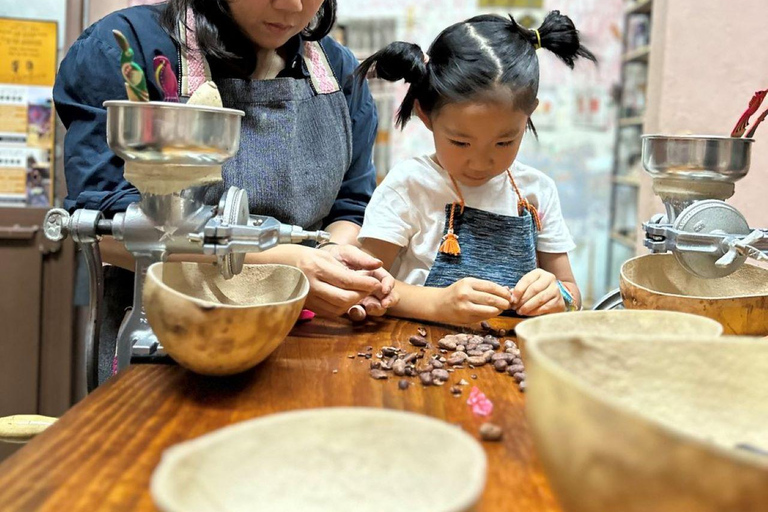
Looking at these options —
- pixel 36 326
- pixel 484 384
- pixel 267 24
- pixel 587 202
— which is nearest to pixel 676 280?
pixel 484 384

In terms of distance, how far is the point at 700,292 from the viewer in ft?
4.47

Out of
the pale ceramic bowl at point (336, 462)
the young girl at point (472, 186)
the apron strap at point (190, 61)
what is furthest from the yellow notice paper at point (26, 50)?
the pale ceramic bowl at point (336, 462)

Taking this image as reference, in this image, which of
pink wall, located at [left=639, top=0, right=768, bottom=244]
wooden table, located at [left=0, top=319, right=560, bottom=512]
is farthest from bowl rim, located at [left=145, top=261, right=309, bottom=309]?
pink wall, located at [left=639, top=0, right=768, bottom=244]

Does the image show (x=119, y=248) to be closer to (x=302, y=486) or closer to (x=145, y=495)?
(x=145, y=495)

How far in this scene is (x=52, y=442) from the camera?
73 centimetres

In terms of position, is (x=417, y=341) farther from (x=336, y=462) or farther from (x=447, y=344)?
(x=336, y=462)

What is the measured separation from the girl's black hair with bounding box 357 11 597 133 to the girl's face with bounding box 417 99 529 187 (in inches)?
0.9

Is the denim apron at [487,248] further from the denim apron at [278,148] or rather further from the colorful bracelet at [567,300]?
the denim apron at [278,148]

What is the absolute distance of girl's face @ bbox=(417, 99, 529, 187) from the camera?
4.97 ft

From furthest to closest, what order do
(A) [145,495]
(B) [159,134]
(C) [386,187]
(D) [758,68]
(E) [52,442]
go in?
(D) [758,68] < (C) [386,187] < (B) [159,134] < (E) [52,442] < (A) [145,495]

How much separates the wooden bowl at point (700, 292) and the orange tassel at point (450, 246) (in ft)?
1.39

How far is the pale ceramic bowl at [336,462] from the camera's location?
0.50m

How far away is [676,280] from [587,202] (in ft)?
11.8

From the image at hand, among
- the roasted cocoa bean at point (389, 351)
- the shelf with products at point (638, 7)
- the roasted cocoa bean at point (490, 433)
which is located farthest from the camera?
the shelf with products at point (638, 7)
